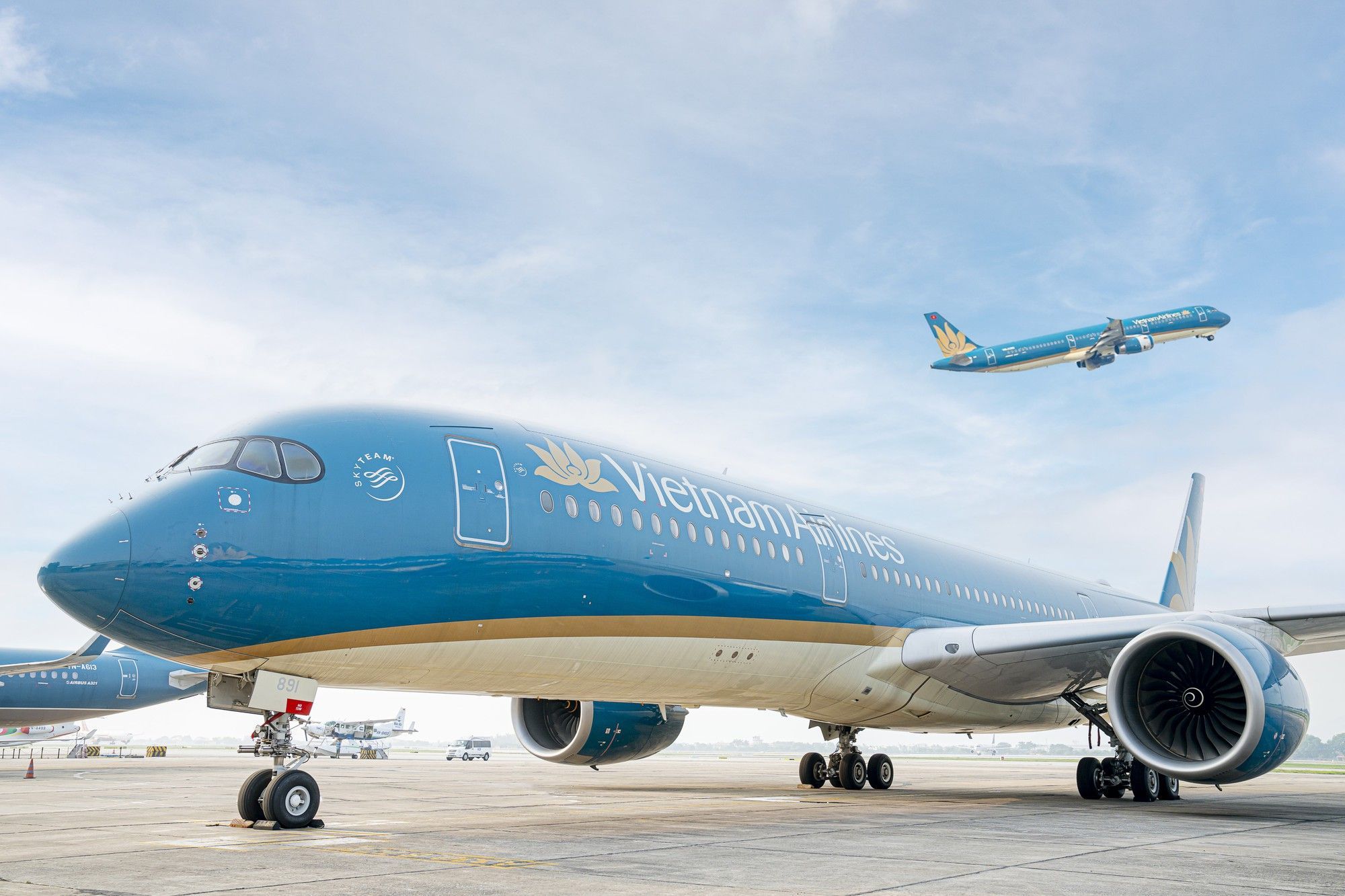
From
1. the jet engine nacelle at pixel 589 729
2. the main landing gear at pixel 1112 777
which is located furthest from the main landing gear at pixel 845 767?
the jet engine nacelle at pixel 589 729

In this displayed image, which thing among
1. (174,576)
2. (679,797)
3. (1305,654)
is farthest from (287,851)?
(1305,654)

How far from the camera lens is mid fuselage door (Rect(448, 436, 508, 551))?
341 inches

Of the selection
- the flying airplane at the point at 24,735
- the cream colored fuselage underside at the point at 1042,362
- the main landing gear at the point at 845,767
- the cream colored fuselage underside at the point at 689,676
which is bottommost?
the flying airplane at the point at 24,735

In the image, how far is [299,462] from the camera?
8148 mm

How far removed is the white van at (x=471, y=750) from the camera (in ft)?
147

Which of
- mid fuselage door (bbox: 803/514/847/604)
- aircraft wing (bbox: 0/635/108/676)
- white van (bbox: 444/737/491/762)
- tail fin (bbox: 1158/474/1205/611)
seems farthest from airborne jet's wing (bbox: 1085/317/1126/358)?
aircraft wing (bbox: 0/635/108/676)

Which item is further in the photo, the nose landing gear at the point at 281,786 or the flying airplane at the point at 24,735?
the flying airplane at the point at 24,735

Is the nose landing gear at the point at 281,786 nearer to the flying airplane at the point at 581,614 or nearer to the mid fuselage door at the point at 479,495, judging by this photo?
the flying airplane at the point at 581,614

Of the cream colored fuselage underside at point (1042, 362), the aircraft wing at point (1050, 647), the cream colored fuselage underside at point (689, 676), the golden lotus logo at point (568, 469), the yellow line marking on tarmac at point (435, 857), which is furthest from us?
the cream colored fuselage underside at point (1042, 362)

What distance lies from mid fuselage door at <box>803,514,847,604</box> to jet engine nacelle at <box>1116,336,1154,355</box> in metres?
36.8

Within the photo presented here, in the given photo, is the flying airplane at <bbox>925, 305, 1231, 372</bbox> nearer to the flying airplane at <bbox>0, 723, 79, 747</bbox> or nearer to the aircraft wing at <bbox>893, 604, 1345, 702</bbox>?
the aircraft wing at <bbox>893, 604, 1345, 702</bbox>

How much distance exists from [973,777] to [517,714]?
1671cm

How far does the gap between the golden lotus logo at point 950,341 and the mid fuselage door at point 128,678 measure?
33.5m

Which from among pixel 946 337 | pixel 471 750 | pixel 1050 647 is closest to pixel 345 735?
pixel 471 750
